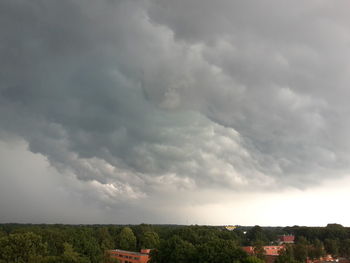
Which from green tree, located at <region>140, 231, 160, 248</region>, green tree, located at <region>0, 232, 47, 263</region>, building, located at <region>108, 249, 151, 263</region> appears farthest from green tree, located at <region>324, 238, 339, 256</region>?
green tree, located at <region>0, 232, 47, 263</region>

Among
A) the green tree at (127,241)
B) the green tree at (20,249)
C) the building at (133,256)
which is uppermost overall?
the green tree at (20,249)

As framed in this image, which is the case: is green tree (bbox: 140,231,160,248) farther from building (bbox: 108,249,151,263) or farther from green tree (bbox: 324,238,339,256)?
green tree (bbox: 324,238,339,256)

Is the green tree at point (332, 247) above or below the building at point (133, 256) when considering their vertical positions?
above

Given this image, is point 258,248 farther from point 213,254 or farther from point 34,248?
point 34,248

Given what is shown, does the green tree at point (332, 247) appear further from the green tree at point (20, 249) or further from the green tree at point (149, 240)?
the green tree at point (20, 249)

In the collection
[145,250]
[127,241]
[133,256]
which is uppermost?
[127,241]

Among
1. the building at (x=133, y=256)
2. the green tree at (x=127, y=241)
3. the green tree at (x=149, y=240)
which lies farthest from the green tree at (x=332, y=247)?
the green tree at (x=127, y=241)

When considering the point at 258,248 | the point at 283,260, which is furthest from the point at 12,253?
the point at 258,248

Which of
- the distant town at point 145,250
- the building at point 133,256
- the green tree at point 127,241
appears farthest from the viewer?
the green tree at point 127,241

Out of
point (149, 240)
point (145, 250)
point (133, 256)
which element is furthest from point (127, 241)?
point (133, 256)

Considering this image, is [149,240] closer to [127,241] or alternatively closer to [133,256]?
[127,241]

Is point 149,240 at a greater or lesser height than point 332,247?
greater
